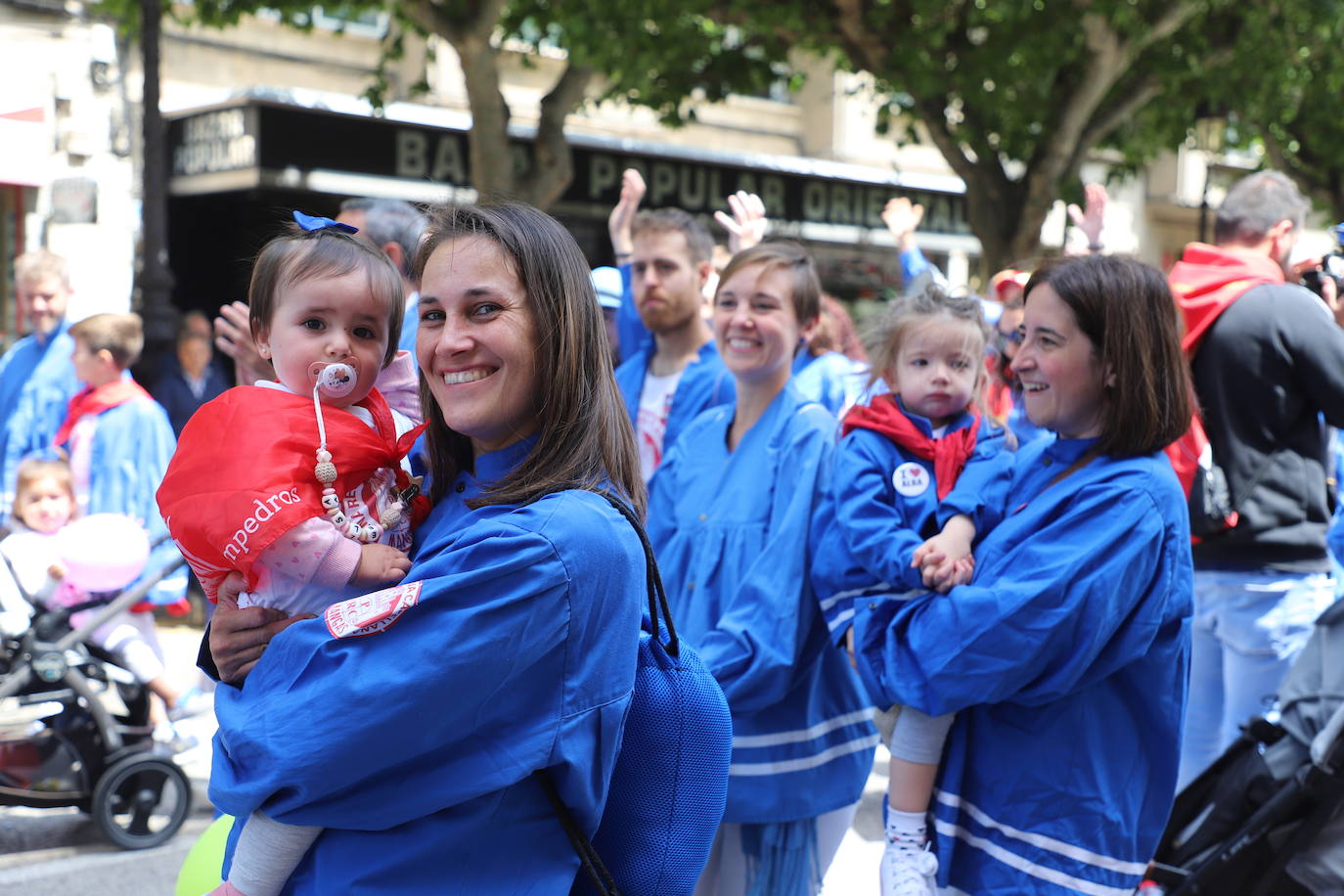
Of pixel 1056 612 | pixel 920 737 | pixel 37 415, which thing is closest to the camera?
pixel 1056 612

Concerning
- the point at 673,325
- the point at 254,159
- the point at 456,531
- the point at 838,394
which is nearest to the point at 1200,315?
the point at 838,394

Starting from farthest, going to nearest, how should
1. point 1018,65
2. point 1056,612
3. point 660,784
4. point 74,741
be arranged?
point 1018,65
point 74,741
point 1056,612
point 660,784

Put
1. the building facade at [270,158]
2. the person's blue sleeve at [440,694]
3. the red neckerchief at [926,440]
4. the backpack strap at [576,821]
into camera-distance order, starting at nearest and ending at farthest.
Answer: the person's blue sleeve at [440,694] → the backpack strap at [576,821] → the red neckerchief at [926,440] → the building facade at [270,158]

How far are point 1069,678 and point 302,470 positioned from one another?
1554mm

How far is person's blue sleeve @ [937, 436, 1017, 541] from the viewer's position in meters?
3.00

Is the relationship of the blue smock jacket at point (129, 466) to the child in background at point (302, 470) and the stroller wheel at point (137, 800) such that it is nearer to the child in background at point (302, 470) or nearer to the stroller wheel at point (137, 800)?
the stroller wheel at point (137, 800)

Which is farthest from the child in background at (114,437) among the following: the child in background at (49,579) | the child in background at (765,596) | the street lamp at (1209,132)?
the street lamp at (1209,132)

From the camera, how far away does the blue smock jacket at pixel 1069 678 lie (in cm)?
260

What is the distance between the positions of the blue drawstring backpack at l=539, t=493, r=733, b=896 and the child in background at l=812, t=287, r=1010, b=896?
1.07 m

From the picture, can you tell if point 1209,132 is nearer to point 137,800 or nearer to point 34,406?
point 34,406

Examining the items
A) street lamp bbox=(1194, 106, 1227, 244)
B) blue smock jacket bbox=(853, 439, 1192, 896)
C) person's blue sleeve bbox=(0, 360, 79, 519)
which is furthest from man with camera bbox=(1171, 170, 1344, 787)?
street lamp bbox=(1194, 106, 1227, 244)

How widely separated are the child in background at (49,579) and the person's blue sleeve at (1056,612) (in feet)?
11.6

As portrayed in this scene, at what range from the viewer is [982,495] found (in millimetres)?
3016

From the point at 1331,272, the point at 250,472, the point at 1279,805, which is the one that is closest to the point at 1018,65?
the point at 1331,272
